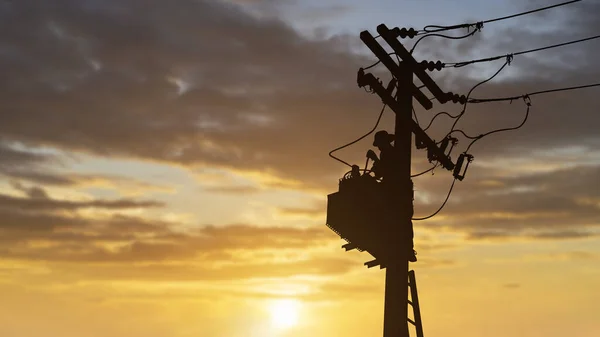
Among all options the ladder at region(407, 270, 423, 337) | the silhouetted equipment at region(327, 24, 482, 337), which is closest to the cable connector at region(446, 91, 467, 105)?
the silhouetted equipment at region(327, 24, 482, 337)

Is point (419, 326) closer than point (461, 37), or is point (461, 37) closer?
point (419, 326)

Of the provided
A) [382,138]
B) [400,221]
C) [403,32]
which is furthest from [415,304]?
[403,32]

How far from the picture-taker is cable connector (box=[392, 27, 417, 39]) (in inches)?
806

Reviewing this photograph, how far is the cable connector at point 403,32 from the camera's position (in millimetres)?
20484

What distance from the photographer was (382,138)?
20.5 m

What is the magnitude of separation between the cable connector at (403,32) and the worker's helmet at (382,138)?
257 cm

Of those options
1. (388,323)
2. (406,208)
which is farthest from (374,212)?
(388,323)

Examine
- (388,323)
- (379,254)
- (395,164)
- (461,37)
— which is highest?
(461,37)

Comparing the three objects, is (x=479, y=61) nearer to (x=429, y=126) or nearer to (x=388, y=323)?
(x=429, y=126)

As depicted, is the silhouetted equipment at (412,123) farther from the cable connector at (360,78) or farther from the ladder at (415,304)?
the ladder at (415,304)

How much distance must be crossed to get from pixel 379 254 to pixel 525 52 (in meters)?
6.25

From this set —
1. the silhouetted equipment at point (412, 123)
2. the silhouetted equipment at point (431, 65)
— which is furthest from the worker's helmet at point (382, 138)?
the silhouetted equipment at point (431, 65)

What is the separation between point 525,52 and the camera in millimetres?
19438

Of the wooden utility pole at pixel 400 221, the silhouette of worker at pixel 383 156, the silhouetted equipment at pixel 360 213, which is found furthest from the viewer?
the silhouette of worker at pixel 383 156
